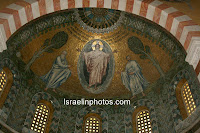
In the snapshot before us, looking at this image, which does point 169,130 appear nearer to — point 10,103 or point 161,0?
point 161,0

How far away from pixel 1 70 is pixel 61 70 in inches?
121

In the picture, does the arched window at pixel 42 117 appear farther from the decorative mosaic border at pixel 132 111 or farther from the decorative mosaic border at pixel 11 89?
the decorative mosaic border at pixel 132 111

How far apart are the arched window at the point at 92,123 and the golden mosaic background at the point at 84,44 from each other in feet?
3.67

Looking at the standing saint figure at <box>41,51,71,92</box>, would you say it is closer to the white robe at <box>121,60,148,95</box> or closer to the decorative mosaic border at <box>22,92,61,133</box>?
the decorative mosaic border at <box>22,92,61,133</box>

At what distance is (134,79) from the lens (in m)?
12.8

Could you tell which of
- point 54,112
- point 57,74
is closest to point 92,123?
point 54,112

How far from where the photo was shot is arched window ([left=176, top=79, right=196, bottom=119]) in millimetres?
10016

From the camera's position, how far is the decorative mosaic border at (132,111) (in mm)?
10934

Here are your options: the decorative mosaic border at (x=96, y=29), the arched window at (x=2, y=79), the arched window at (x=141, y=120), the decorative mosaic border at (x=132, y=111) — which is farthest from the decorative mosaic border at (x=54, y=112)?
the decorative mosaic border at (x=96, y=29)

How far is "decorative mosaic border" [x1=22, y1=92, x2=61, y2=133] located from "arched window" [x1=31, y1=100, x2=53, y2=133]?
17cm

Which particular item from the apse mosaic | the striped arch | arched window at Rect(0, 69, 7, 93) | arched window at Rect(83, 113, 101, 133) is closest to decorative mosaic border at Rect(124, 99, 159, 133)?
arched window at Rect(83, 113, 101, 133)

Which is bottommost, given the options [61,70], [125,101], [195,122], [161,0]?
[125,101]

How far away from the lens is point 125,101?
1244 centimetres

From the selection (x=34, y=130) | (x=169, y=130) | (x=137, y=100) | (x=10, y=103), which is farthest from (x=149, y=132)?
(x=10, y=103)
